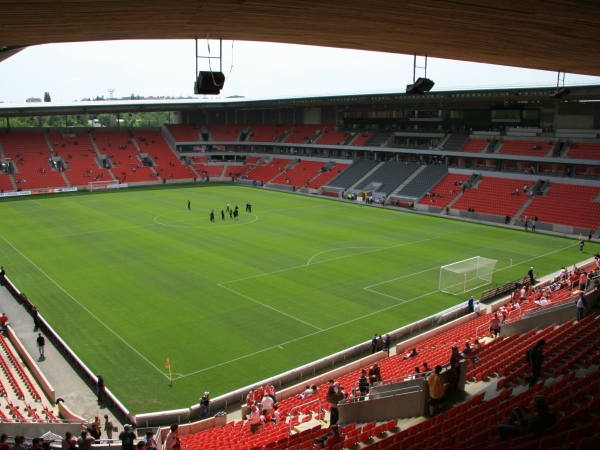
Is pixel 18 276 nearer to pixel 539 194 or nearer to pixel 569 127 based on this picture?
pixel 539 194

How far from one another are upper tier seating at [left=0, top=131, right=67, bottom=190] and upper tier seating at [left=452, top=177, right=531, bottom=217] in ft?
159

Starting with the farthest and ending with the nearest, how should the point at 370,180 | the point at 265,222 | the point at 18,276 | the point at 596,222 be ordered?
the point at 370,180, the point at 265,222, the point at 596,222, the point at 18,276

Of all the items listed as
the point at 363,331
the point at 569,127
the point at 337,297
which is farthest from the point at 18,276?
the point at 569,127

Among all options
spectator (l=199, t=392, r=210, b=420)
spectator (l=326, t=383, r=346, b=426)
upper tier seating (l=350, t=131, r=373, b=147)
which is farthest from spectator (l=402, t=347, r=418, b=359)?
upper tier seating (l=350, t=131, r=373, b=147)

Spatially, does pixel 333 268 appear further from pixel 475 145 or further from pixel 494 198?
pixel 475 145

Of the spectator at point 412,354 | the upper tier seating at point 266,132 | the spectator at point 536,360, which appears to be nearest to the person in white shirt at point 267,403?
the spectator at point 412,354

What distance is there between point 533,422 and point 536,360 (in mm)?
4361

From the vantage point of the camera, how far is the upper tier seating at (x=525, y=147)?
5412cm

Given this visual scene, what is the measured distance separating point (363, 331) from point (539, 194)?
34.6 metres

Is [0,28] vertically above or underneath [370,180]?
above

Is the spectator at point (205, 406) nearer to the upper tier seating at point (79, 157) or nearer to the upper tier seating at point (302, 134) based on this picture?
the upper tier seating at point (79, 157)

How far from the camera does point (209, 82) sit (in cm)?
1147

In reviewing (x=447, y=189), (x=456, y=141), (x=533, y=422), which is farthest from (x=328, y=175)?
(x=533, y=422)

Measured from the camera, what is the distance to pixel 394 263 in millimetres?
34250
